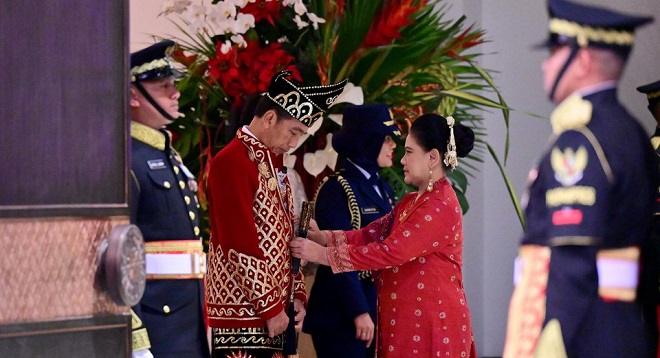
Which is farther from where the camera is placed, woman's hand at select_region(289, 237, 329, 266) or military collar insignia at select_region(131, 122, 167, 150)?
woman's hand at select_region(289, 237, 329, 266)

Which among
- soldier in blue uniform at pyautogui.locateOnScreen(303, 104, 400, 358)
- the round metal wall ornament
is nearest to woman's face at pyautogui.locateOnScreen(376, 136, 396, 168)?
soldier in blue uniform at pyautogui.locateOnScreen(303, 104, 400, 358)

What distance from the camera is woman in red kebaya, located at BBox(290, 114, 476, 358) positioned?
120 inches

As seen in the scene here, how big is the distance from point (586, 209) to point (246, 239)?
3.60 feet

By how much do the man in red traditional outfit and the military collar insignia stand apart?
0.19 metres

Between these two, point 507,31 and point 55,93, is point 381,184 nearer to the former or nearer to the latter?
point 55,93

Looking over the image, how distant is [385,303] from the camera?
10.3 feet

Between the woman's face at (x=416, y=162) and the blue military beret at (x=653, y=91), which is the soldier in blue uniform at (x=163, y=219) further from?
the blue military beret at (x=653, y=91)

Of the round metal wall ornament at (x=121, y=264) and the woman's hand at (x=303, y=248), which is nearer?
the round metal wall ornament at (x=121, y=264)

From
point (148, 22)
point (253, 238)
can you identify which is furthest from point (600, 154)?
point (148, 22)

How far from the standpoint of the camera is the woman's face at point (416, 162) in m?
3.17

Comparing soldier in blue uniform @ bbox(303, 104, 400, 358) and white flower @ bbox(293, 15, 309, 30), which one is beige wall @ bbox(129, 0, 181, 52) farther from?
soldier in blue uniform @ bbox(303, 104, 400, 358)

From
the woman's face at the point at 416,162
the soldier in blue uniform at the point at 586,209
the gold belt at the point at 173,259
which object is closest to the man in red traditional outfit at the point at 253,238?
the gold belt at the point at 173,259

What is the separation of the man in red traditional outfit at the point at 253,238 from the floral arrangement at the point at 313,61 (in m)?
0.53

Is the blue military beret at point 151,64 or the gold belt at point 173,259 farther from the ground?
the blue military beret at point 151,64
